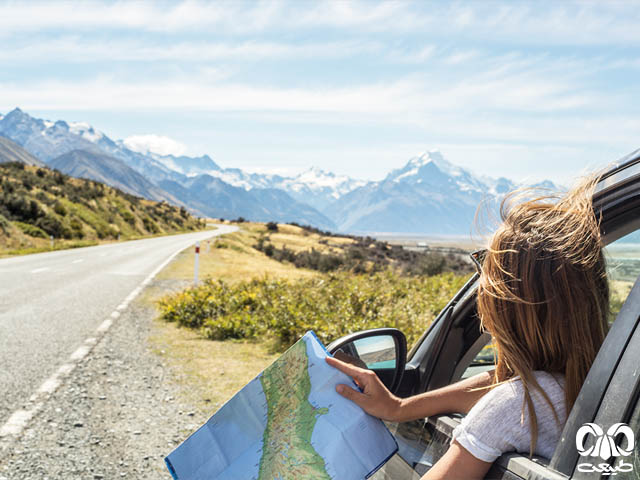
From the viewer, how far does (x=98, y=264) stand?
21.1 m

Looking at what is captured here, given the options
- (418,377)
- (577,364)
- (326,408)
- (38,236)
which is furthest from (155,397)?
(38,236)

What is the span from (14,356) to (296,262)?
2543 cm

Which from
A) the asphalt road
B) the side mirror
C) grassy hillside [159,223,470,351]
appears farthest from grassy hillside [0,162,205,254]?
the side mirror

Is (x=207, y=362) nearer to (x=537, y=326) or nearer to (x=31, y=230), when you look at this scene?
(x=537, y=326)

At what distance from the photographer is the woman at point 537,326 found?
1.30 metres

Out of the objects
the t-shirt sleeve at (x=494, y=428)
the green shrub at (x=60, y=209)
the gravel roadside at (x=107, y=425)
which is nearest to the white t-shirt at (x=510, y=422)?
the t-shirt sleeve at (x=494, y=428)

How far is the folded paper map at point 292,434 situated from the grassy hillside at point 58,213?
89.6ft

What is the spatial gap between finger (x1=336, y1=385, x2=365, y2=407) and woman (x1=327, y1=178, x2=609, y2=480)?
29 cm

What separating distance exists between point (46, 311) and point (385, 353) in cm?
966

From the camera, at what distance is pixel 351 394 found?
156 cm

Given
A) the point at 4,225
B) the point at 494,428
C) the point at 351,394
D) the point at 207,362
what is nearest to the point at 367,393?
the point at 351,394

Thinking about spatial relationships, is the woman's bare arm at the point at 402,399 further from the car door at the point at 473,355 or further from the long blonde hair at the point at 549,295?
the long blonde hair at the point at 549,295

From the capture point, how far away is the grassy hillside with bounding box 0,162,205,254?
109ft

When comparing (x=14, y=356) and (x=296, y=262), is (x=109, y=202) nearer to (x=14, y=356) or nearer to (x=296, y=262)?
(x=296, y=262)
